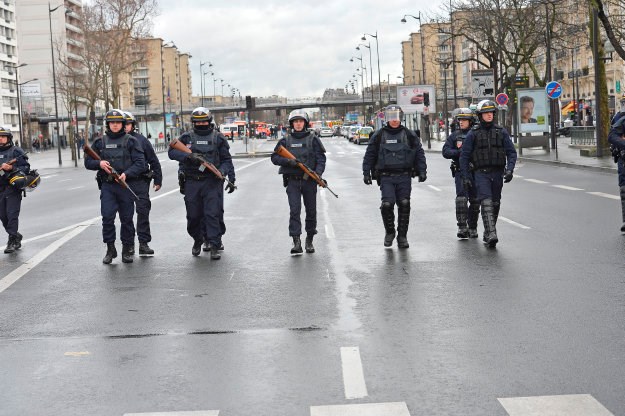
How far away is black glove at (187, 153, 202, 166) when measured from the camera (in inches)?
490

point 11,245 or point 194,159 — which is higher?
point 194,159

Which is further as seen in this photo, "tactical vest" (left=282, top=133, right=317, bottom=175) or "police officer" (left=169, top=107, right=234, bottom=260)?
"tactical vest" (left=282, top=133, right=317, bottom=175)

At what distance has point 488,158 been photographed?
12992 mm

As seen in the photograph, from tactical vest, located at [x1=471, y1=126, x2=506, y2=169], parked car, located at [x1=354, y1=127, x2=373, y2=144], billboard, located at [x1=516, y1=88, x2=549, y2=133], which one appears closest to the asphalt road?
tactical vest, located at [x1=471, y1=126, x2=506, y2=169]

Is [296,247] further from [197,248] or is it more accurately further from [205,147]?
[205,147]

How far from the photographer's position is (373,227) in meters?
16.0

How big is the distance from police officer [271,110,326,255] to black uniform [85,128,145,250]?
1706mm

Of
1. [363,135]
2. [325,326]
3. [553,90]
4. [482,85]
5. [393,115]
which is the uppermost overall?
[482,85]

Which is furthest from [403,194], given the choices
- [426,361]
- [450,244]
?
[426,361]

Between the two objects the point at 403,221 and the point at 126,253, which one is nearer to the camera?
the point at 126,253

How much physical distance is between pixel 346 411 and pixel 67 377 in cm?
199

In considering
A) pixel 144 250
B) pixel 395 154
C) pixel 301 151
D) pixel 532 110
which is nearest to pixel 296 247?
pixel 301 151

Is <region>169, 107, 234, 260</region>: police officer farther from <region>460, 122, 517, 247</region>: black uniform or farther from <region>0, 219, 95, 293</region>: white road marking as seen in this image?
<region>460, 122, 517, 247</region>: black uniform

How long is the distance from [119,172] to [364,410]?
751 cm
